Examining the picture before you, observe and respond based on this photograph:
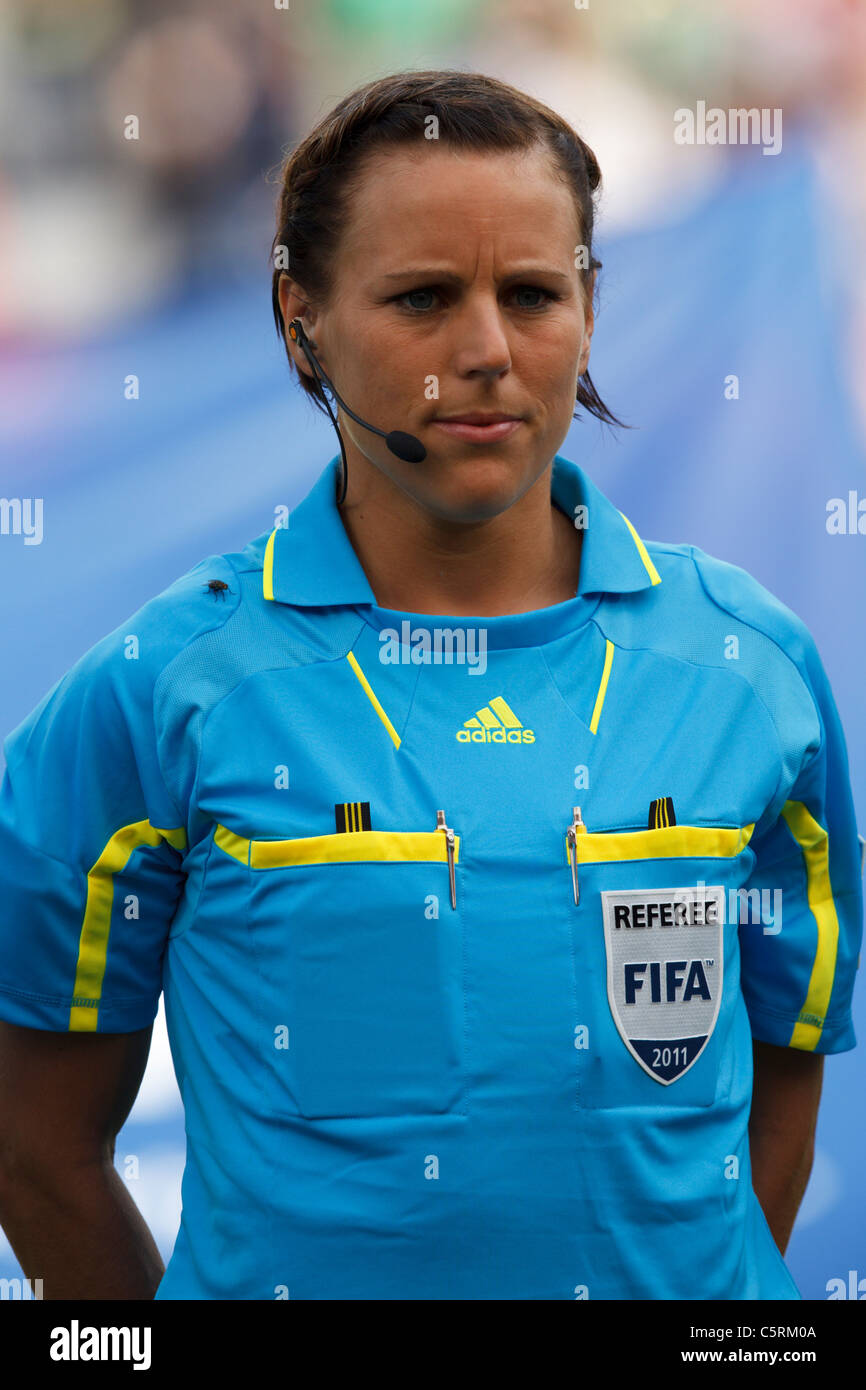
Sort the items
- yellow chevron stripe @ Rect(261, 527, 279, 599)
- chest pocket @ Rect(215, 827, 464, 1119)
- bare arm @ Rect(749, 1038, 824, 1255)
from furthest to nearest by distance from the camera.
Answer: bare arm @ Rect(749, 1038, 824, 1255)
yellow chevron stripe @ Rect(261, 527, 279, 599)
chest pocket @ Rect(215, 827, 464, 1119)

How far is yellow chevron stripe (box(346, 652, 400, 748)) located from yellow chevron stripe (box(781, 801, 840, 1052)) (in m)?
0.32

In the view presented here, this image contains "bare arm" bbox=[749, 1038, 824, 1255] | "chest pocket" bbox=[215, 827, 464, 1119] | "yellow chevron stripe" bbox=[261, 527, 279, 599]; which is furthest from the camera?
"bare arm" bbox=[749, 1038, 824, 1255]

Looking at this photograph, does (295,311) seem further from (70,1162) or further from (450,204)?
(70,1162)

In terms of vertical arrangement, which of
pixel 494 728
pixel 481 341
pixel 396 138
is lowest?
pixel 494 728

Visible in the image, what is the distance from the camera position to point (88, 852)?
3.20 ft

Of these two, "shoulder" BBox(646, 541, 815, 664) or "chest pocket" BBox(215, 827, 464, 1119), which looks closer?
"chest pocket" BBox(215, 827, 464, 1119)

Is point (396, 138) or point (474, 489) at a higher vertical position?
point (396, 138)

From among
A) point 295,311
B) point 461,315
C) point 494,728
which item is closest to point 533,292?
point 461,315

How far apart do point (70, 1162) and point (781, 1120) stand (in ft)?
1.94

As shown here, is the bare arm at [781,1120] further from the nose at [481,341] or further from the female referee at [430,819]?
the nose at [481,341]

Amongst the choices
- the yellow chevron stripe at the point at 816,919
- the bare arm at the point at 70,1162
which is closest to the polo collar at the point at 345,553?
the yellow chevron stripe at the point at 816,919

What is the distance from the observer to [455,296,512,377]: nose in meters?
0.90

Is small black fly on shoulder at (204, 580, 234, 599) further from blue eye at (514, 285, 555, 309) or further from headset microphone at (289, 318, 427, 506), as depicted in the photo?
blue eye at (514, 285, 555, 309)

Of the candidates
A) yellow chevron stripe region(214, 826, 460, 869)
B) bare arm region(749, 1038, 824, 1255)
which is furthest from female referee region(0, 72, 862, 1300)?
bare arm region(749, 1038, 824, 1255)
